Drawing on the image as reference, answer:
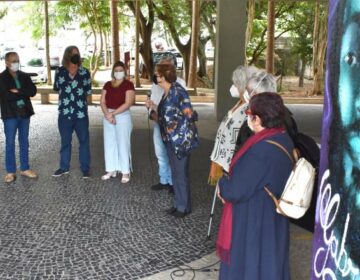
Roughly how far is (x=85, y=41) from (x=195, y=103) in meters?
14.6

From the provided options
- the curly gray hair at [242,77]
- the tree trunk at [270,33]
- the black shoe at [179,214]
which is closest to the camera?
the curly gray hair at [242,77]

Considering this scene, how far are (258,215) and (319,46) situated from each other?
805 inches

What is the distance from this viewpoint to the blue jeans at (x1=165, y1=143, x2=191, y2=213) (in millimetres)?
5156

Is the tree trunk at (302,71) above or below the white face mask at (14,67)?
below

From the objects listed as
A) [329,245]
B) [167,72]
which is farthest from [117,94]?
[329,245]

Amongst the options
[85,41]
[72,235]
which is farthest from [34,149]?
[85,41]

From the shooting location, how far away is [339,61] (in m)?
1.93

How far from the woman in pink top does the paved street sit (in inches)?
10.7

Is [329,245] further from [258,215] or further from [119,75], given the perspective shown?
[119,75]

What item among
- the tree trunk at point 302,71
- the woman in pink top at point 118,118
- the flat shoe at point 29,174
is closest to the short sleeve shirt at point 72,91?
the woman in pink top at point 118,118

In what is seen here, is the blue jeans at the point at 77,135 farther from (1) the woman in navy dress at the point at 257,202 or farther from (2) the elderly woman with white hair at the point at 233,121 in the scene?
(1) the woman in navy dress at the point at 257,202

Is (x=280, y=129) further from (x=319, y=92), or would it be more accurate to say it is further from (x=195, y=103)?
(x=319, y=92)

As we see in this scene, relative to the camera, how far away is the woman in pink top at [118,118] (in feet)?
20.9

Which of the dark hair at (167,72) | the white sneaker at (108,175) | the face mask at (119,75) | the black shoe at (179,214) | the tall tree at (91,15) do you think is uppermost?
the tall tree at (91,15)
